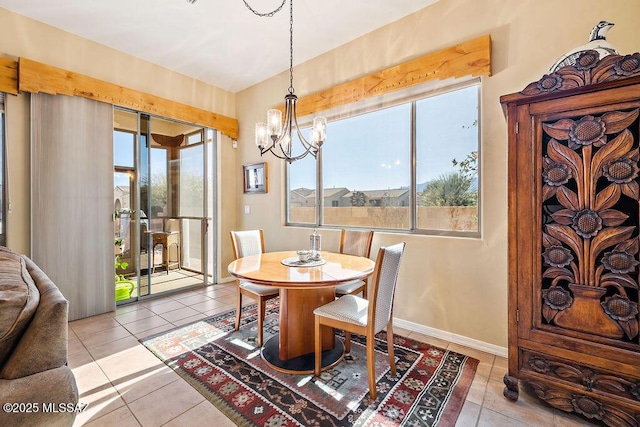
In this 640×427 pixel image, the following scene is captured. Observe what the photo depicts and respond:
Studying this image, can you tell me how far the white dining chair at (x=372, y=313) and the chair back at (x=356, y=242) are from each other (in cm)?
85

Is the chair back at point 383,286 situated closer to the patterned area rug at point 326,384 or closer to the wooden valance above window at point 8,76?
the patterned area rug at point 326,384

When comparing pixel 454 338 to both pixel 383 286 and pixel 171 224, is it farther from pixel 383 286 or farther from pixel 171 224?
pixel 171 224

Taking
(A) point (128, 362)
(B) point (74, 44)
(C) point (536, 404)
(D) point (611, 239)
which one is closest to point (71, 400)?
(A) point (128, 362)

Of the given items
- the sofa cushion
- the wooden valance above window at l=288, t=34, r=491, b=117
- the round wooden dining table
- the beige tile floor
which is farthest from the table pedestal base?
the wooden valance above window at l=288, t=34, r=491, b=117

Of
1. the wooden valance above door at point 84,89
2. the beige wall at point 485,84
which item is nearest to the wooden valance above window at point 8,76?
the wooden valance above door at point 84,89

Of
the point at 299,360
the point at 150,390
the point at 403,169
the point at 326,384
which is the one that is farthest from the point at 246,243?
the point at 403,169

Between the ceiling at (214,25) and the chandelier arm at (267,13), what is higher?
the ceiling at (214,25)

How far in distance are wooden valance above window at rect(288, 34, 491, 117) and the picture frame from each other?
1.09 meters

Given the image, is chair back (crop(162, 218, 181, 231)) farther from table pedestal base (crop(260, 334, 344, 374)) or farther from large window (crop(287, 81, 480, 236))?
table pedestal base (crop(260, 334, 344, 374))

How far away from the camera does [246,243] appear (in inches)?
117

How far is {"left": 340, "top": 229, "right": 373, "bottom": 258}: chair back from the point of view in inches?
110

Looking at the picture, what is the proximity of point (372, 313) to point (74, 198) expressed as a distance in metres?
3.15

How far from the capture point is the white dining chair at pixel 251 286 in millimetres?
2354

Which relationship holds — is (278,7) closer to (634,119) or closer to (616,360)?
(634,119)
